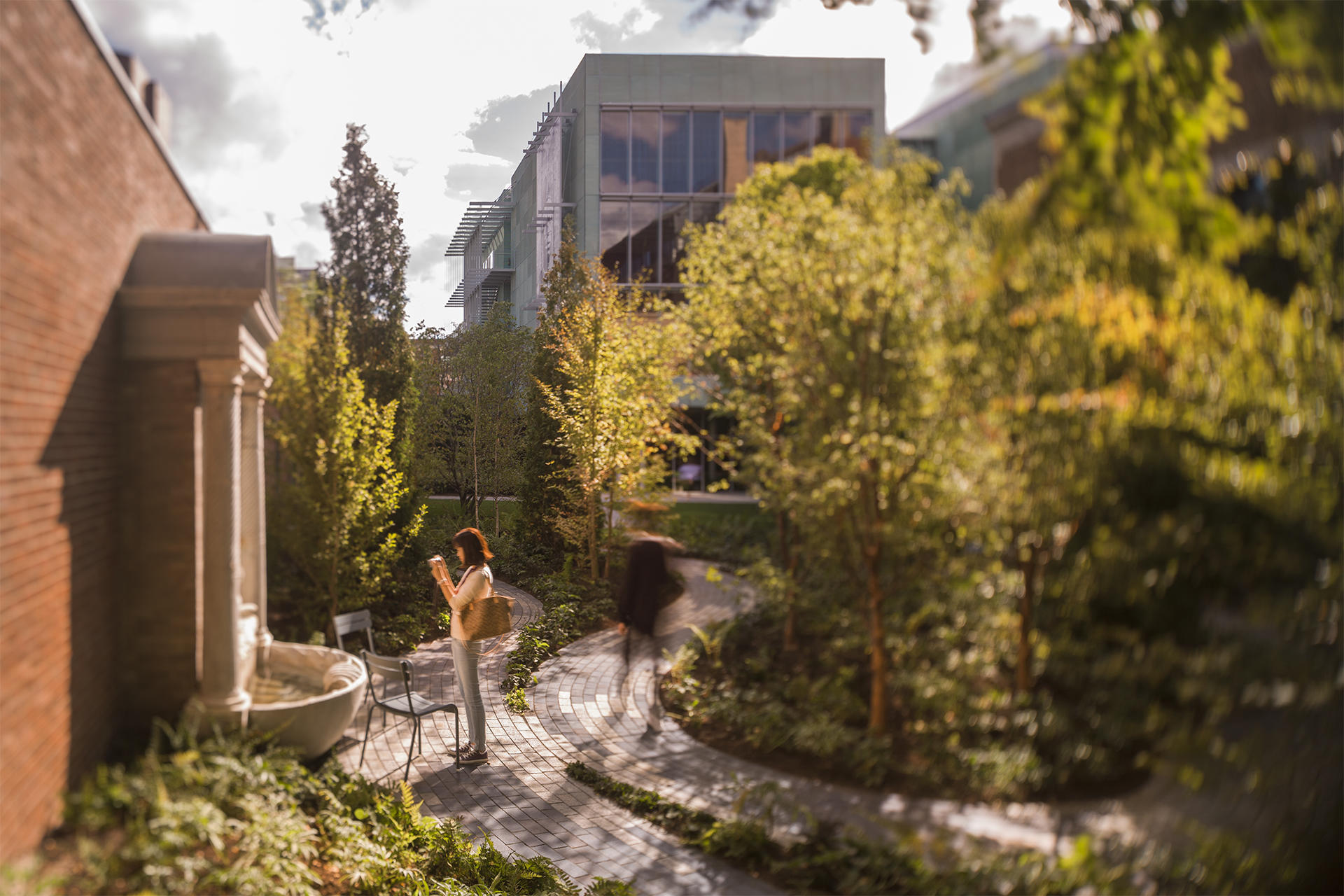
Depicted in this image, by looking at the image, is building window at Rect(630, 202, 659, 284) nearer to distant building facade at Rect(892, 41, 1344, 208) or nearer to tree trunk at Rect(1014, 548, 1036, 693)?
distant building facade at Rect(892, 41, 1344, 208)

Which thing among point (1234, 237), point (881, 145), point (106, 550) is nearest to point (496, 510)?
point (106, 550)

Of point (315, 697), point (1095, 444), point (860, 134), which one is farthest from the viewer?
point (315, 697)

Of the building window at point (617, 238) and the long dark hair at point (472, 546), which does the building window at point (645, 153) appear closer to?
the building window at point (617, 238)

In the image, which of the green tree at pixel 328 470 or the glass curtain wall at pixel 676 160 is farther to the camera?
the glass curtain wall at pixel 676 160

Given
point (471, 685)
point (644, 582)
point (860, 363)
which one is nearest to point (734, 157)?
point (860, 363)

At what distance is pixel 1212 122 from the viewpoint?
322 centimetres

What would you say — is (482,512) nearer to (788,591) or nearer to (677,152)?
(788,591)

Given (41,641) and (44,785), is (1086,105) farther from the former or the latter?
(44,785)

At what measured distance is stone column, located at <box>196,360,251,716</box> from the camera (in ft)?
11.0

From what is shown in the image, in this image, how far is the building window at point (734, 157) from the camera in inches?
155

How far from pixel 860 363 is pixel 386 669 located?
294 cm

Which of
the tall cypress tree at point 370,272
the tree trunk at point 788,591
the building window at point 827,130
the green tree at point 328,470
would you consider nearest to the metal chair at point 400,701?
the green tree at point 328,470

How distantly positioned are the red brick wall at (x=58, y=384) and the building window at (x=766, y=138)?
8.94 feet

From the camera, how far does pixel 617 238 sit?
4.21 metres
